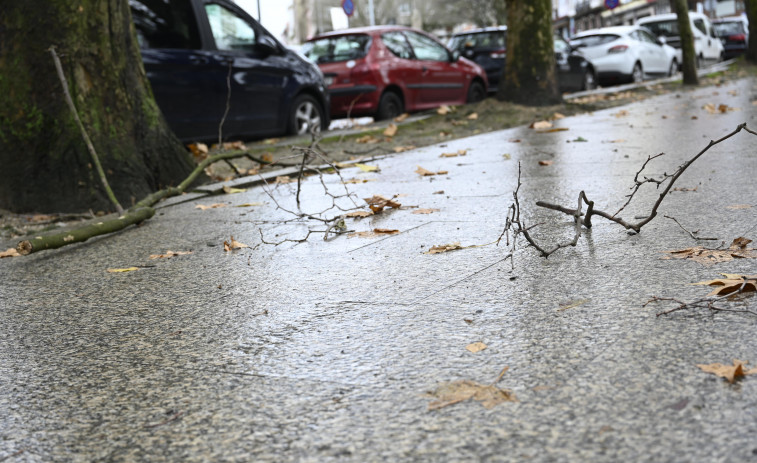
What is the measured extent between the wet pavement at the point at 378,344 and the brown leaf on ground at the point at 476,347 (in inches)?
1.0

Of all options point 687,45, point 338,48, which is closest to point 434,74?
point 338,48

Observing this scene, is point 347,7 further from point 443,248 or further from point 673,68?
point 443,248

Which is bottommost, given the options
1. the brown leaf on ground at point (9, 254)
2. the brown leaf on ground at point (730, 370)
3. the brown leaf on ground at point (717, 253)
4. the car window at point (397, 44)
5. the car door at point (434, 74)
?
the brown leaf on ground at point (730, 370)

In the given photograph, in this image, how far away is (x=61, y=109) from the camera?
6133 millimetres

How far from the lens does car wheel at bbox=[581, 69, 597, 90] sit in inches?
761

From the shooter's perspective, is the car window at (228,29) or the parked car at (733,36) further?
the parked car at (733,36)

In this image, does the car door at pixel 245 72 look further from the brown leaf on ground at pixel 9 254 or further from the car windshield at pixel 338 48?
the brown leaf on ground at pixel 9 254

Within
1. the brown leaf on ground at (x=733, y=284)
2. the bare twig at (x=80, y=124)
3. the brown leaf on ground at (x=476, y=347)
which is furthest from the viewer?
the bare twig at (x=80, y=124)

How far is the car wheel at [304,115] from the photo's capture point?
10.9 m

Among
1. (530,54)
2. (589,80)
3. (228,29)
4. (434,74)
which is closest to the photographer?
(228,29)

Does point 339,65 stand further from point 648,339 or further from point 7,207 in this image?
point 648,339

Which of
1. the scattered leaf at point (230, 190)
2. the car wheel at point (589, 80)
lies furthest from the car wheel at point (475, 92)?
the scattered leaf at point (230, 190)

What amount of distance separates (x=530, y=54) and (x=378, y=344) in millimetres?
10406

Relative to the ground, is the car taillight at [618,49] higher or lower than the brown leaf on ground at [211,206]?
higher
